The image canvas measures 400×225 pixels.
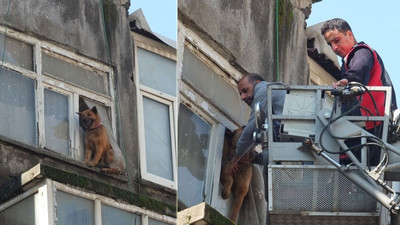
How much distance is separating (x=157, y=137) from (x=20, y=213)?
2.16 meters

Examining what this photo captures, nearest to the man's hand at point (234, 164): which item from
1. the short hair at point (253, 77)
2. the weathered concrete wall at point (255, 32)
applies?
the short hair at point (253, 77)

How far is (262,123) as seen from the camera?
48.5 ft

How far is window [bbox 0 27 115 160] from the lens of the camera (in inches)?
767

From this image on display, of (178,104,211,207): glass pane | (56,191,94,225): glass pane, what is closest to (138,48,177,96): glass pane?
(56,191,94,225): glass pane

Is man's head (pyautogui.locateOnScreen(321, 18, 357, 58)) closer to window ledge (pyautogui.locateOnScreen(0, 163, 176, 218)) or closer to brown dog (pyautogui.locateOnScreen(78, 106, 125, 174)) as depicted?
window ledge (pyautogui.locateOnScreen(0, 163, 176, 218))

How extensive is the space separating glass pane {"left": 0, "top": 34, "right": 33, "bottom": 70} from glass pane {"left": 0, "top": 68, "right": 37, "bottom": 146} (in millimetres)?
123

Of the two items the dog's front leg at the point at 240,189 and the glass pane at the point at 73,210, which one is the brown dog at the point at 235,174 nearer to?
the dog's front leg at the point at 240,189

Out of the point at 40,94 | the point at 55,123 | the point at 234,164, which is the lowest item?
the point at 234,164

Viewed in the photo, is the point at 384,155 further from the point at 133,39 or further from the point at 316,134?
the point at 133,39

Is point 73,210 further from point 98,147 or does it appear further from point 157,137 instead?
point 157,137

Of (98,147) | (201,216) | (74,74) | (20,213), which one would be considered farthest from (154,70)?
(201,216)

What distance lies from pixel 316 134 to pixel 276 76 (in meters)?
2.03

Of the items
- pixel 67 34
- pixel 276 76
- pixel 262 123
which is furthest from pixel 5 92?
pixel 262 123

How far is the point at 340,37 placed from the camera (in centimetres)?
1543
